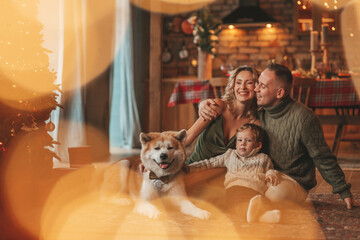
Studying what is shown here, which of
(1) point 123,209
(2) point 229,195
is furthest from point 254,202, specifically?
(1) point 123,209

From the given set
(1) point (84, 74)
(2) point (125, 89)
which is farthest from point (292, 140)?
(2) point (125, 89)

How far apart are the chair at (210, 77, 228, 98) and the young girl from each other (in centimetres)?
196

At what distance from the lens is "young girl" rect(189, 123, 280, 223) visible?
228cm

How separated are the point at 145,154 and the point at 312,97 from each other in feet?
8.63

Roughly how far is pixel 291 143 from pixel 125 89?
163 inches

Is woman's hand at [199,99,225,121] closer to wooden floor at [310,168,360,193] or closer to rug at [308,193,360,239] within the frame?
rug at [308,193,360,239]

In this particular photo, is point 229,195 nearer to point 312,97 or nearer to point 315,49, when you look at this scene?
point 312,97

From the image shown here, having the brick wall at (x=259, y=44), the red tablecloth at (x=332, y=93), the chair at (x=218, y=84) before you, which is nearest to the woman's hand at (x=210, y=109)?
the chair at (x=218, y=84)

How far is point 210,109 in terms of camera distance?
9.05 feet

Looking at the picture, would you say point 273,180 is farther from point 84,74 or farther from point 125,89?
point 125,89

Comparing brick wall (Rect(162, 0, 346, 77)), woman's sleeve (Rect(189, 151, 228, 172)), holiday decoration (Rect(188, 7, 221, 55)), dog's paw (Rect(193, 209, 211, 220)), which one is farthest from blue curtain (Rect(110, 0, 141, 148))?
dog's paw (Rect(193, 209, 211, 220))

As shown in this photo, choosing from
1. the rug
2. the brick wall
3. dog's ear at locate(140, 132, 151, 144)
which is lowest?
the rug

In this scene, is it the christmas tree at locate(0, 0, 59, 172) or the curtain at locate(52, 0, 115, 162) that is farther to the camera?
the curtain at locate(52, 0, 115, 162)

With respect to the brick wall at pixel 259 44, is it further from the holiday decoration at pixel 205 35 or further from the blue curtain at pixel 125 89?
the holiday decoration at pixel 205 35
